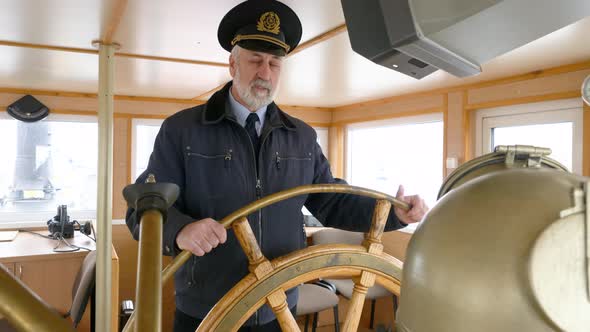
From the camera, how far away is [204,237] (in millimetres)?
783

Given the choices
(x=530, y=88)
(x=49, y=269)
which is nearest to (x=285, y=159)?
(x=530, y=88)

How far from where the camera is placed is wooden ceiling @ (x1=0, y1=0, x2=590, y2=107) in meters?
1.39

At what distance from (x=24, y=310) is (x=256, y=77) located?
996 mm

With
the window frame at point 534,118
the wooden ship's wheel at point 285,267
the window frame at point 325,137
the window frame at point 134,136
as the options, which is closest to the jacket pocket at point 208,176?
the wooden ship's wheel at point 285,267

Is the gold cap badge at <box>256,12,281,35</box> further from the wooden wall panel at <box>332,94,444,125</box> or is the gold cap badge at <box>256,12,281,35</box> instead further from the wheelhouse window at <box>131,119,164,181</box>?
the wheelhouse window at <box>131,119,164,181</box>

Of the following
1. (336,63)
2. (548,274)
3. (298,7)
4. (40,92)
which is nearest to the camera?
(548,274)

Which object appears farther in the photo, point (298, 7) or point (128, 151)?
point (128, 151)

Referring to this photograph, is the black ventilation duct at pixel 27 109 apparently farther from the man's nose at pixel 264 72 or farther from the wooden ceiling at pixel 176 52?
the man's nose at pixel 264 72

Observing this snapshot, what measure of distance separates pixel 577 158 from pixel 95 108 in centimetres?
319

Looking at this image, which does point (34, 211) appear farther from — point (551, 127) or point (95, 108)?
point (551, 127)

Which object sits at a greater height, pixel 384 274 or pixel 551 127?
pixel 551 127

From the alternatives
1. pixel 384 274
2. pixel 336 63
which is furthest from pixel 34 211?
pixel 384 274

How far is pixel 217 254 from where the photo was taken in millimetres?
1090

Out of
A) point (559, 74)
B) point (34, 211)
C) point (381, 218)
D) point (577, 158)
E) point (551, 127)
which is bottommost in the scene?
point (34, 211)
